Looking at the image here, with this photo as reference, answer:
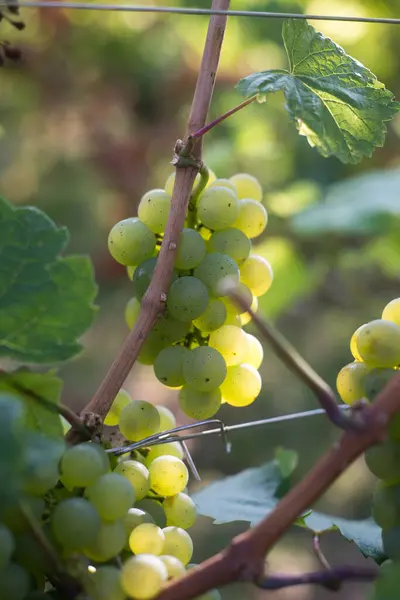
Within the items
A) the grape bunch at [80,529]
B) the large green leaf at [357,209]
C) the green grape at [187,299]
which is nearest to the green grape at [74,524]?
the grape bunch at [80,529]

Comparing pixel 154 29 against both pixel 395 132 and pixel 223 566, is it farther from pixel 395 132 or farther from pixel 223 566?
pixel 223 566

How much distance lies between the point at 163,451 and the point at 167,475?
0.08ft

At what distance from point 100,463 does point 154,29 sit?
224 cm

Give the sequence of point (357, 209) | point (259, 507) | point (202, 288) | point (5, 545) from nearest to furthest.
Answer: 1. point (5, 545)
2. point (202, 288)
3. point (259, 507)
4. point (357, 209)

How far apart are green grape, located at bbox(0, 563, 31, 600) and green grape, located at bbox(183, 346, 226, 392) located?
121 mm

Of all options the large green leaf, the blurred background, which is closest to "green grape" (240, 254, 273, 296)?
the blurred background

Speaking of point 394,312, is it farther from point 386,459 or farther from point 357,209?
point 357,209

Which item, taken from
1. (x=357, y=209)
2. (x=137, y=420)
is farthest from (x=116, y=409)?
(x=357, y=209)

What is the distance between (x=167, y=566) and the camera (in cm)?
27

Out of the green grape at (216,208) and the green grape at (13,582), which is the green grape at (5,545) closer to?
the green grape at (13,582)

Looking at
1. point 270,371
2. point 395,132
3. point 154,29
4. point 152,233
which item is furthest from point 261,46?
point 152,233

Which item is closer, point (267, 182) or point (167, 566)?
point (167, 566)

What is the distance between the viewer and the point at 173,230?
325 millimetres

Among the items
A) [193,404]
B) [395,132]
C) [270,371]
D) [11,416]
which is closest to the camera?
[11,416]
